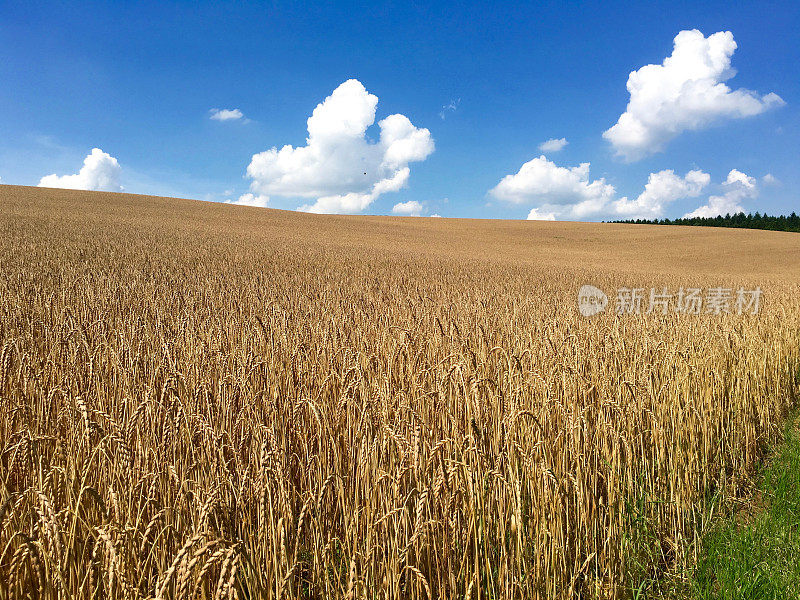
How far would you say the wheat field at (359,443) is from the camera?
1.68 m

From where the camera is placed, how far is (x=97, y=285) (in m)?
8.00

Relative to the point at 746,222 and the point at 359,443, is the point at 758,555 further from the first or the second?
the point at 746,222

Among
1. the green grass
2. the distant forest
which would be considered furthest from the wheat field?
the distant forest

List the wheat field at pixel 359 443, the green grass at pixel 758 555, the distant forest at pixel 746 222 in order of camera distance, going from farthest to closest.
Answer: the distant forest at pixel 746 222 → the green grass at pixel 758 555 → the wheat field at pixel 359 443

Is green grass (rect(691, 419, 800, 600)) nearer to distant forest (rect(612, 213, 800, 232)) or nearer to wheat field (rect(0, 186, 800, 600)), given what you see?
wheat field (rect(0, 186, 800, 600))

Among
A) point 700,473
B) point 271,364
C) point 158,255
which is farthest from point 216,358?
point 158,255

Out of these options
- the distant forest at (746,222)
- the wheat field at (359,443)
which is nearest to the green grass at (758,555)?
the wheat field at (359,443)

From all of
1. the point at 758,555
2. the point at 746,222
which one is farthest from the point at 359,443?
the point at 746,222

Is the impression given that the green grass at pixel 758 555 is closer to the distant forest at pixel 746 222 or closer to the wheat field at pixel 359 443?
the wheat field at pixel 359 443

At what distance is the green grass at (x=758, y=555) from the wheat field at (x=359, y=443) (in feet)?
0.47

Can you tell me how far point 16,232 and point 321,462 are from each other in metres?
19.5

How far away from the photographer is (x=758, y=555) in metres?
2.36

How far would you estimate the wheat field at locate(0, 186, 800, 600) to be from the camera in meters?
1.68

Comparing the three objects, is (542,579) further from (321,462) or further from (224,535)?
(224,535)
